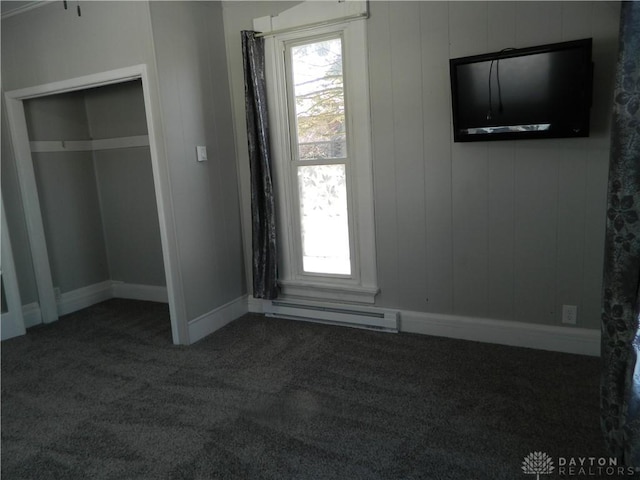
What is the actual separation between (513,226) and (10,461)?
9.65 ft

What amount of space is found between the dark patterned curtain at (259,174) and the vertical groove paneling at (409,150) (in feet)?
3.19

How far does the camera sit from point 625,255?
1.54m

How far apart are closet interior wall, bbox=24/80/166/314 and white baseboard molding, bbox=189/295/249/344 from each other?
89 cm

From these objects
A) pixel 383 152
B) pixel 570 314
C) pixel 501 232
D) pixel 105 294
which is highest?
pixel 383 152

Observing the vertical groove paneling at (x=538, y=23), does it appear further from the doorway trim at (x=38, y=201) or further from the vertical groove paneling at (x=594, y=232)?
the doorway trim at (x=38, y=201)

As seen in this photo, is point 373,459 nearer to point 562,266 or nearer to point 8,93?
point 562,266

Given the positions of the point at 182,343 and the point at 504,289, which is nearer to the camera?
the point at 504,289

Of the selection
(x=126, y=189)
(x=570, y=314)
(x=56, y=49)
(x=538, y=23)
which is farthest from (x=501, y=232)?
(x=56, y=49)

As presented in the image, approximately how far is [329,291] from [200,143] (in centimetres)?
147

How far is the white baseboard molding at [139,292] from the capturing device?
4.31 meters

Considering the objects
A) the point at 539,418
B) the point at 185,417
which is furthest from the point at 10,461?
the point at 539,418

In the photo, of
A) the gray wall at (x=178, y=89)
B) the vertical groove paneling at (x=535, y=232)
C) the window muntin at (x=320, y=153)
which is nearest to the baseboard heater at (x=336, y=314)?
the window muntin at (x=320, y=153)

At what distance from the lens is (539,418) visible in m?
2.19

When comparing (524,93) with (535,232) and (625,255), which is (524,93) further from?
(625,255)
